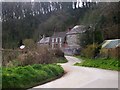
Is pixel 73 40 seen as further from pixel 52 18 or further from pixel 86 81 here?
pixel 86 81

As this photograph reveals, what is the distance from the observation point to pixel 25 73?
865 centimetres

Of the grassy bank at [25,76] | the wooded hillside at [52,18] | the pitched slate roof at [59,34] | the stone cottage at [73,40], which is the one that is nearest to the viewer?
the grassy bank at [25,76]

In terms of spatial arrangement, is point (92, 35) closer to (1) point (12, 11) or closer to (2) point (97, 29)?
(2) point (97, 29)

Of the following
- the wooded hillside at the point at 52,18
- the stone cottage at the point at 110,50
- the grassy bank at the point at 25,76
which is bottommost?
the grassy bank at the point at 25,76

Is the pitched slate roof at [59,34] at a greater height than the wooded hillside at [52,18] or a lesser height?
lesser

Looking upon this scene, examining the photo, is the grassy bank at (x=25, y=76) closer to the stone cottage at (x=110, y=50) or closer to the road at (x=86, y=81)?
the road at (x=86, y=81)

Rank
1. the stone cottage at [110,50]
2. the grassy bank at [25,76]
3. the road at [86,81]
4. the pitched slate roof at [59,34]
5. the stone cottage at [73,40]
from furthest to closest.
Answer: the pitched slate roof at [59,34] → the stone cottage at [73,40] → the stone cottage at [110,50] → the road at [86,81] → the grassy bank at [25,76]

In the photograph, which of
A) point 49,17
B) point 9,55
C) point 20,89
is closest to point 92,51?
point 49,17

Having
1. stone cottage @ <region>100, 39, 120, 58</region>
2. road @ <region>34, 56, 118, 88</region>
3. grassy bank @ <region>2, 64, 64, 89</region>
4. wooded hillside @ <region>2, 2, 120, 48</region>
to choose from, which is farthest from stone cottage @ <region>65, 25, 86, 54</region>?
grassy bank @ <region>2, 64, 64, 89</region>

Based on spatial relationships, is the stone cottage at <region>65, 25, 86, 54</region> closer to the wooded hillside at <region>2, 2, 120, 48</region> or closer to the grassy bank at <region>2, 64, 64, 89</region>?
the wooded hillside at <region>2, 2, 120, 48</region>

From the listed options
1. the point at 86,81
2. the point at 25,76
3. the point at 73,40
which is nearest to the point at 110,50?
the point at 86,81

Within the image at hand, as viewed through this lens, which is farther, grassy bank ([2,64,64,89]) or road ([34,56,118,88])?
road ([34,56,118,88])

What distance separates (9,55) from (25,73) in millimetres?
2607

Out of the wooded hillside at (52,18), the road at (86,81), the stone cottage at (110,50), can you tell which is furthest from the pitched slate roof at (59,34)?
the road at (86,81)
